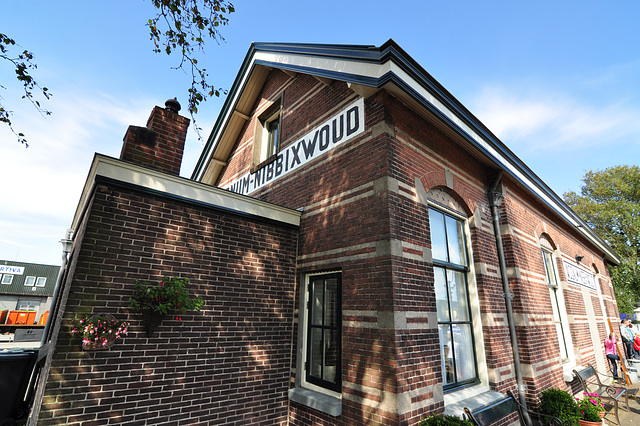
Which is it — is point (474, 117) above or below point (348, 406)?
above

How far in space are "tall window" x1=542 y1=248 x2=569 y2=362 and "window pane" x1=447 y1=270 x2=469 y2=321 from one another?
4.29 m

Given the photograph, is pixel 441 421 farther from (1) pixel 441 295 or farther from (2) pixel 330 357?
(1) pixel 441 295

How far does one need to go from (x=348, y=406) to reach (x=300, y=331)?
1529 millimetres

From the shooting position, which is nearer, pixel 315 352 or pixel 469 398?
pixel 469 398

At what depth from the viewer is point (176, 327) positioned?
4270 mm

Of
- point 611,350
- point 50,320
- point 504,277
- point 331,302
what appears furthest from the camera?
point 611,350

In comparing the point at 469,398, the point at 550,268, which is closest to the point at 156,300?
the point at 469,398

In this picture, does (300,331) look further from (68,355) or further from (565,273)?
(565,273)

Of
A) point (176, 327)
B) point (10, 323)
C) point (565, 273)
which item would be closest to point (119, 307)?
point (176, 327)

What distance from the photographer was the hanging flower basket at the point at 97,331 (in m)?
3.47

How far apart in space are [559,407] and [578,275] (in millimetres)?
7622

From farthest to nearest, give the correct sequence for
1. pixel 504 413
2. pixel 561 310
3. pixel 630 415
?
pixel 561 310, pixel 630 415, pixel 504 413

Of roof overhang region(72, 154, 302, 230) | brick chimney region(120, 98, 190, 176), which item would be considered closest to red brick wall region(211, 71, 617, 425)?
roof overhang region(72, 154, 302, 230)

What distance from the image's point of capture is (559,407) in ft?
19.4
